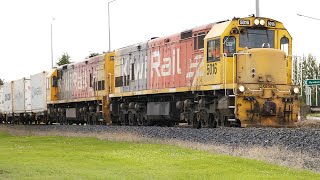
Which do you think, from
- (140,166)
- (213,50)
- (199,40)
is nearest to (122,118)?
(199,40)

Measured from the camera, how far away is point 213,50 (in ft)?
75.4

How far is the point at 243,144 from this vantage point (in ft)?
53.5

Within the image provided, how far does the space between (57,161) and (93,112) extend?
79.6 ft

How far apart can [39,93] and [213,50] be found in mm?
29963

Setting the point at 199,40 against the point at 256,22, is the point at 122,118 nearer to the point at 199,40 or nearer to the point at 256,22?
the point at 199,40

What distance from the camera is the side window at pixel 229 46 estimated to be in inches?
883

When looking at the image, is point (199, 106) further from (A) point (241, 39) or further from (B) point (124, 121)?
(B) point (124, 121)

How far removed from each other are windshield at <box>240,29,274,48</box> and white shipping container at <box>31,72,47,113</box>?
28.8m

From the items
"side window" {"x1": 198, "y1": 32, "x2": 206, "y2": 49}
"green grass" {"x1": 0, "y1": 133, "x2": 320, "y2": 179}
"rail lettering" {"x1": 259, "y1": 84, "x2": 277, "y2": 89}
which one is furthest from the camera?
"side window" {"x1": 198, "y1": 32, "x2": 206, "y2": 49}

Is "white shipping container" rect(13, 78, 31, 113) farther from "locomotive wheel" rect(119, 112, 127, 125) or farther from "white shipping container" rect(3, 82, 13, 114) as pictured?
A: "locomotive wheel" rect(119, 112, 127, 125)

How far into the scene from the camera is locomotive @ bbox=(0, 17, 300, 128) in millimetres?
21875

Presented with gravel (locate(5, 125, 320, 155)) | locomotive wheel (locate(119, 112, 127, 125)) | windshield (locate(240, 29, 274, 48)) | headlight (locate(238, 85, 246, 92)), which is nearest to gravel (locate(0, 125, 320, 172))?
gravel (locate(5, 125, 320, 155))

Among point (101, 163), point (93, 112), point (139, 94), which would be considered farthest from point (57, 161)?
point (93, 112)

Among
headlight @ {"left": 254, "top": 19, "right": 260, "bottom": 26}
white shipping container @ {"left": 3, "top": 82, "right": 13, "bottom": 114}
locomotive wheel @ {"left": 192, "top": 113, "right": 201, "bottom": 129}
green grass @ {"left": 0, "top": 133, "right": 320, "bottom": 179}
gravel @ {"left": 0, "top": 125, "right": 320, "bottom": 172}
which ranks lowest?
green grass @ {"left": 0, "top": 133, "right": 320, "bottom": 179}
